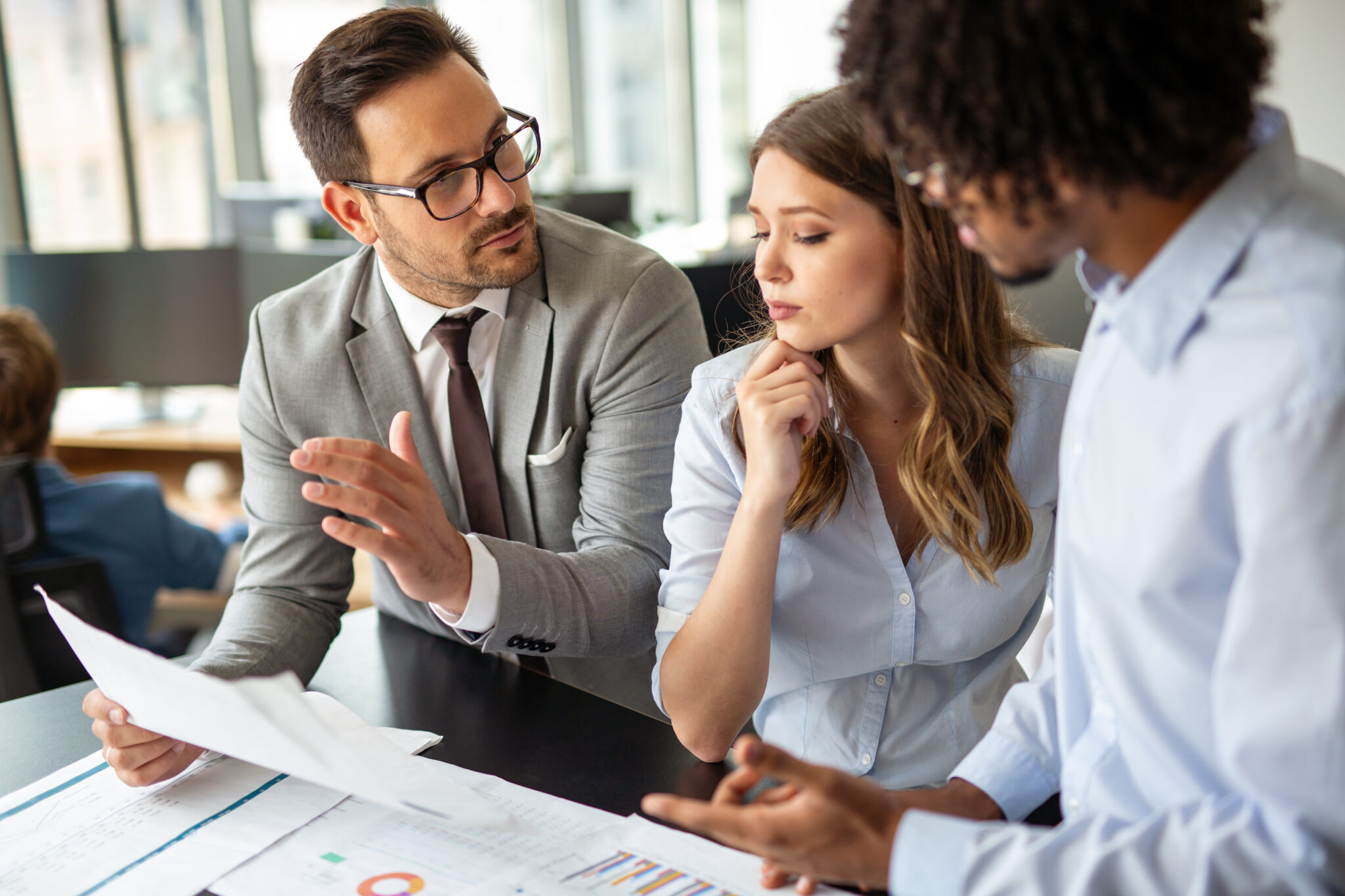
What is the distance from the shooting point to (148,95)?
485cm

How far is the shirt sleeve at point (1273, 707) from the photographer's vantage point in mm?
653

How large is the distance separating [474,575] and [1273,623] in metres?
0.88

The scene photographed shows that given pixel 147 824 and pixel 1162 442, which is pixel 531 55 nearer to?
pixel 147 824

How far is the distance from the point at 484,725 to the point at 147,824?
13.8 inches

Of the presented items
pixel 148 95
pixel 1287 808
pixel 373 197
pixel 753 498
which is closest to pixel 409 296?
pixel 373 197

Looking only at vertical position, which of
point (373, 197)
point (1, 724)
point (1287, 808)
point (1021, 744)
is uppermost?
point (373, 197)

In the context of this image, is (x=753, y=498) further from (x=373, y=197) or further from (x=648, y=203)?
(x=648, y=203)

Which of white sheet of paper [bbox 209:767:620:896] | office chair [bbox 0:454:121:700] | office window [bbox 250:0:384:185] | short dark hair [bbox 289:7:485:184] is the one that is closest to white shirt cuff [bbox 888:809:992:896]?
white sheet of paper [bbox 209:767:620:896]

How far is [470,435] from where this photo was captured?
169 cm

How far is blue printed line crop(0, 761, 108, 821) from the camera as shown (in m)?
1.09

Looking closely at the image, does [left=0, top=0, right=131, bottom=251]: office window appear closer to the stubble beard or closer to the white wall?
the stubble beard

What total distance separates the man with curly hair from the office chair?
192 cm

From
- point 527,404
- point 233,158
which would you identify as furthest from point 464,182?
point 233,158

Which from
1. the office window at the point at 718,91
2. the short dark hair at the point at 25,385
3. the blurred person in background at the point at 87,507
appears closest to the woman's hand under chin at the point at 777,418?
the blurred person in background at the point at 87,507
